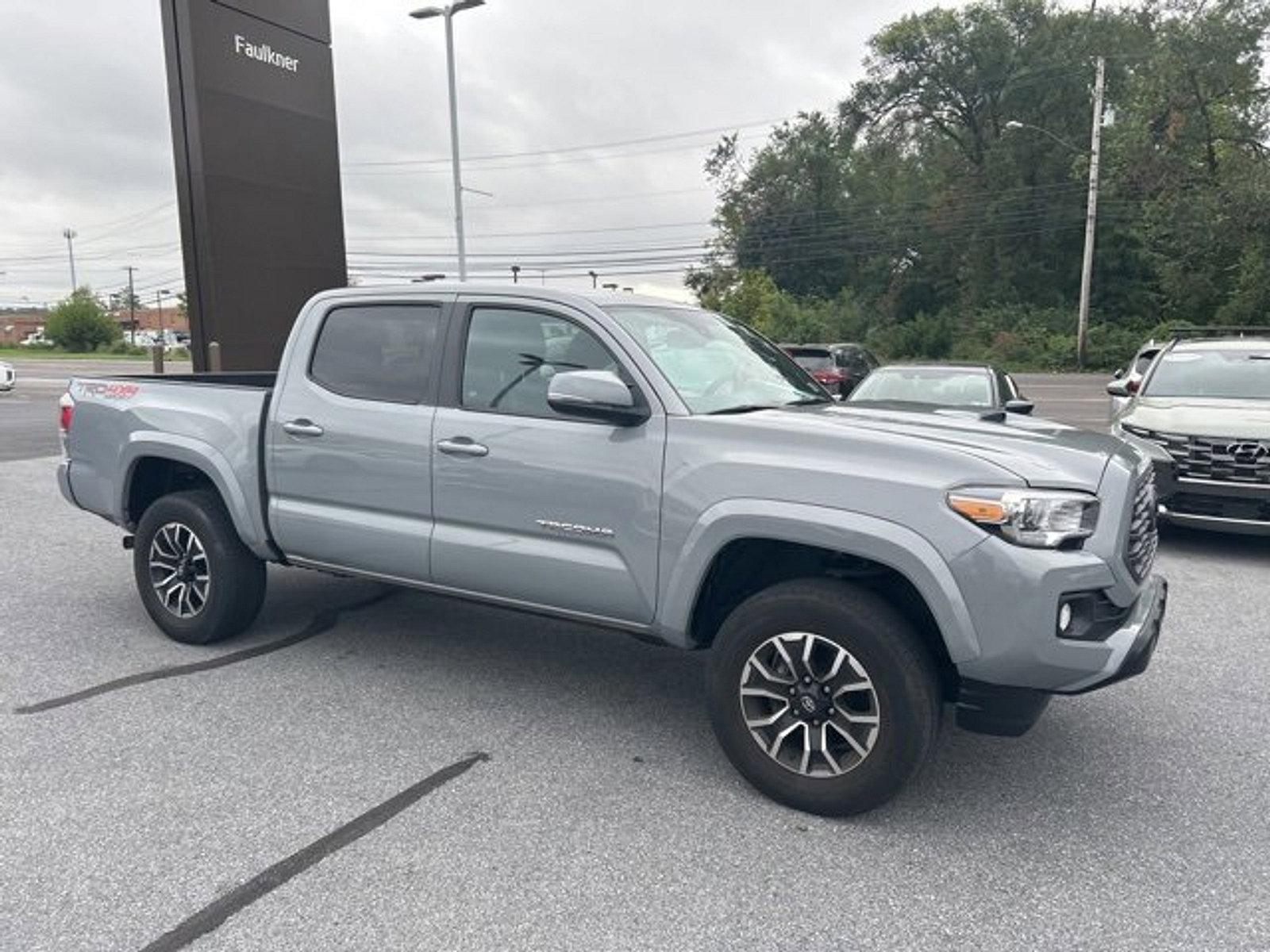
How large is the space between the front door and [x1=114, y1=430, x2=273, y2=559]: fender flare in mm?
1185

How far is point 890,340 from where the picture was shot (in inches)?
1662

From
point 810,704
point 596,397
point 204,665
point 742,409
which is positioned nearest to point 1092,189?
point 742,409

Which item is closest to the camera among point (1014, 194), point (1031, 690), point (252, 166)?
point (1031, 690)

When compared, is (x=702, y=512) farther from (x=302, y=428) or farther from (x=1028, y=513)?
(x=302, y=428)

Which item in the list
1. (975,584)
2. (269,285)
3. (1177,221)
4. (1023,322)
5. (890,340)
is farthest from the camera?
(890,340)

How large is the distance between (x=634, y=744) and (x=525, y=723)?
0.50m

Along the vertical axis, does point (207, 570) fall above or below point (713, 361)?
below

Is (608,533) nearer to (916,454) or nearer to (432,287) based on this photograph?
(916,454)

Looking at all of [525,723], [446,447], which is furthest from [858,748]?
[446,447]

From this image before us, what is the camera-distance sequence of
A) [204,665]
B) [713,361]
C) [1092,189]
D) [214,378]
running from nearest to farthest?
1. [713,361]
2. [204,665]
3. [214,378]
4. [1092,189]

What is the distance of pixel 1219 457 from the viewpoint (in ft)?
21.9

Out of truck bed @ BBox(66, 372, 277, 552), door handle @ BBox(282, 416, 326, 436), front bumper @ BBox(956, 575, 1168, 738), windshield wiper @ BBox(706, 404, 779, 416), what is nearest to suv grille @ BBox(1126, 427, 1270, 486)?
front bumper @ BBox(956, 575, 1168, 738)

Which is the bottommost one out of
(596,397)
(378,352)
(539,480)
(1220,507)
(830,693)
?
(1220,507)

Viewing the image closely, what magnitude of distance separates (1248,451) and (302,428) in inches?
254
